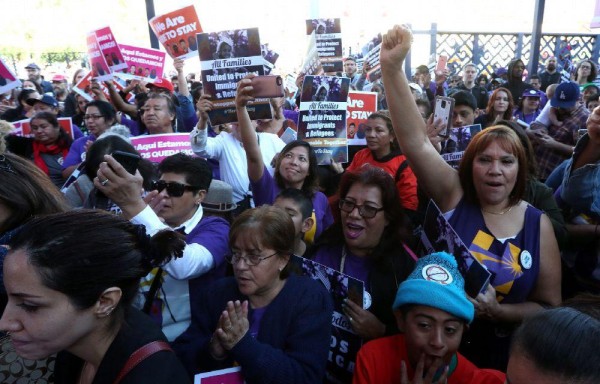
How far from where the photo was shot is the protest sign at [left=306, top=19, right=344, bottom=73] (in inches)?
221

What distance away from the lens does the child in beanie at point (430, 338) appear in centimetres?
174

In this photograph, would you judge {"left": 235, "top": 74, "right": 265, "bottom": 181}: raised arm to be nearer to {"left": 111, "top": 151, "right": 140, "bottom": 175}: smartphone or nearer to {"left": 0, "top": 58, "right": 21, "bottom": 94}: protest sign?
{"left": 111, "top": 151, "right": 140, "bottom": 175}: smartphone

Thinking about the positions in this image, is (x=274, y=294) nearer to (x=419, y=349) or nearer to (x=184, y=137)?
(x=419, y=349)

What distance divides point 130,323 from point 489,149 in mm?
1666

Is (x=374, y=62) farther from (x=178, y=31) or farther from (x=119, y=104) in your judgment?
(x=119, y=104)

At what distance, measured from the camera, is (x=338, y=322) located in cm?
216

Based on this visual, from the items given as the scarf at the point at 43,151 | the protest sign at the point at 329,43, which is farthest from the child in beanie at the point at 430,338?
the protest sign at the point at 329,43

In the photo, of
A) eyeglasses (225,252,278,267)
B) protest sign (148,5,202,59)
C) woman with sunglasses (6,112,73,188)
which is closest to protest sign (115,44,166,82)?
protest sign (148,5,202,59)

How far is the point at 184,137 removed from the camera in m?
4.01

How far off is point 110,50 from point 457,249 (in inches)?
208

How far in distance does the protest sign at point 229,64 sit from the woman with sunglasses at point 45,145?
2008 mm

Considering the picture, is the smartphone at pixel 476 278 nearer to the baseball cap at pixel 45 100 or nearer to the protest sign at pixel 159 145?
the protest sign at pixel 159 145

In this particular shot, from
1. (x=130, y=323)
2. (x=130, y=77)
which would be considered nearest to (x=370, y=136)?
(x=130, y=323)

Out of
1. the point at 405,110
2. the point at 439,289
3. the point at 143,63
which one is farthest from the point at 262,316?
the point at 143,63
